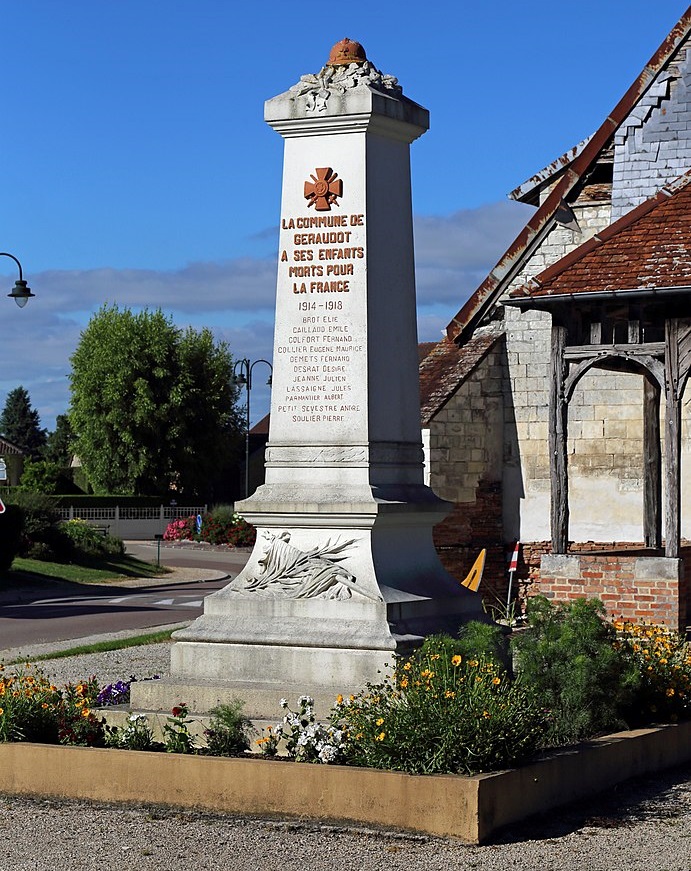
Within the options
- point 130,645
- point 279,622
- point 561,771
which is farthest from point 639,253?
point 561,771

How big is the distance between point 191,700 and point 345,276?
3005 mm

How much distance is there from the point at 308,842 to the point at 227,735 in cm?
126

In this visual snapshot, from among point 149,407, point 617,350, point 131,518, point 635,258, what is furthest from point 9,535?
point 149,407

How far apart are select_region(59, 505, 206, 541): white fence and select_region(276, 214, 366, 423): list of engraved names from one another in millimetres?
47480

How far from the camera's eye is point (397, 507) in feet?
32.3

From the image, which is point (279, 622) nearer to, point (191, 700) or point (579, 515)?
point (191, 700)

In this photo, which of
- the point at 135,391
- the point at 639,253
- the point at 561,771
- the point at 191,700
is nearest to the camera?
the point at 561,771

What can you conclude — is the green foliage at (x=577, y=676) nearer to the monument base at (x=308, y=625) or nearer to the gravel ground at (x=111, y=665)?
the monument base at (x=308, y=625)

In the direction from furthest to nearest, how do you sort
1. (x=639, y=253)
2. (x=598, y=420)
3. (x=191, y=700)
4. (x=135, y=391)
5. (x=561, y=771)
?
(x=135, y=391)
(x=598, y=420)
(x=639, y=253)
(x=191, y=700)
(x=561, y=771)

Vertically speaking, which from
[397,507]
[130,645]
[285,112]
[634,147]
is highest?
[634,147]

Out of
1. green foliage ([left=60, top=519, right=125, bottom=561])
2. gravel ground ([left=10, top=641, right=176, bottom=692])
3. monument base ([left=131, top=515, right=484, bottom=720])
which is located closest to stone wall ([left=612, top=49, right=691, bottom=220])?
gravel ground ([left=10, top=641, right=176, bottom=692])

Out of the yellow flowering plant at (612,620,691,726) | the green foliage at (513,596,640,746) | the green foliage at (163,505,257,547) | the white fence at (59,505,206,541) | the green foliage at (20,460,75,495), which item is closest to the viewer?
the green foliage at (513,596,640,746)

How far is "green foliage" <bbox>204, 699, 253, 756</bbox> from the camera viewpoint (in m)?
8.59

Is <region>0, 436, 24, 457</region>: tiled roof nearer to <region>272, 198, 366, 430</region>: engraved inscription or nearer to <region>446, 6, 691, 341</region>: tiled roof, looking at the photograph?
<region>446, 6, 691, 341</region>: tiled roof
